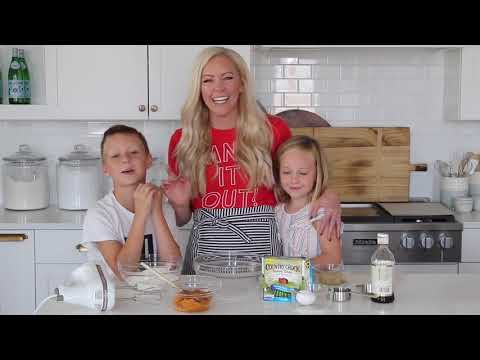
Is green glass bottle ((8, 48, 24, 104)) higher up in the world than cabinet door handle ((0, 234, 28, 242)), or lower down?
higher up

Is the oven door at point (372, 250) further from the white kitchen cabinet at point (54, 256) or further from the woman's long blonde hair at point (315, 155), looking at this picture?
the white kitchen cabinet at point (54, 256)

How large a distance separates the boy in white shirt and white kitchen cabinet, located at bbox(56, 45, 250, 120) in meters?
1.22

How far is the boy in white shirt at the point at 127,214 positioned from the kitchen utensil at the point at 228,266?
12 cm

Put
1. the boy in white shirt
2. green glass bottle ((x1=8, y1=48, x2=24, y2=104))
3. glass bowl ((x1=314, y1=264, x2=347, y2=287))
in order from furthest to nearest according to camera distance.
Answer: green glass bottle ((x1=8, y1=48, x2=24, y2=104)) < the boy in white shirt < glass bowl ((x1=314, y1=264, x2=347, y2=287))

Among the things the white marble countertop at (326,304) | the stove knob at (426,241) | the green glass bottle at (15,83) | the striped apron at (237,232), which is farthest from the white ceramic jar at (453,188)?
the green glass bottle at (15,83)

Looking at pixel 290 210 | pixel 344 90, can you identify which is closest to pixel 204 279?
pixel 290 210

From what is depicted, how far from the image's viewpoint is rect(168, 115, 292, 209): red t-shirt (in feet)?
7.79

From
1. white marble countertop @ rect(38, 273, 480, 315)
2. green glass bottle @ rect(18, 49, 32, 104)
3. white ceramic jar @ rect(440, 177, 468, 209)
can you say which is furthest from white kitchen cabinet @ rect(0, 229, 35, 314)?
white ceramic jar @ rect(440, 177, 468, 209)

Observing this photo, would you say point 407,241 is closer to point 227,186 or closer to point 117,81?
point 227,186

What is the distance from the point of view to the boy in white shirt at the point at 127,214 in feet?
6.95

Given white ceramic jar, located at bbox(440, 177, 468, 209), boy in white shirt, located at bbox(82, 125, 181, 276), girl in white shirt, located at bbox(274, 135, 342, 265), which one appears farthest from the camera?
white ceramic jar, located at bbox(440, 177, 468, 209)

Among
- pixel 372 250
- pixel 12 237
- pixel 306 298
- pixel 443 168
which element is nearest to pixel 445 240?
pixel 372 250

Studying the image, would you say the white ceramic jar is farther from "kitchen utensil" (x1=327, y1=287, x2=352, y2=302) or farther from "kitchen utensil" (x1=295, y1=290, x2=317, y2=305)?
"kitchen utensil" (x1=295, y1=290, x2=317, y2=305)

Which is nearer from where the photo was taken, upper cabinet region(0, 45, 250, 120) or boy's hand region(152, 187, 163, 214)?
boy's hand region(152, 187, 163, 214)
